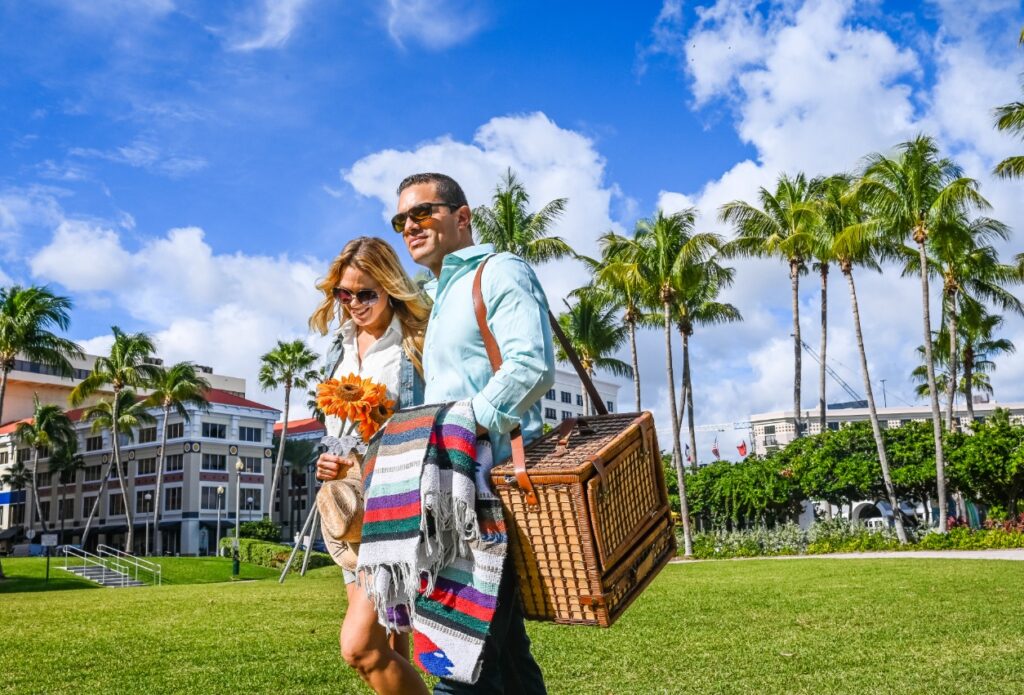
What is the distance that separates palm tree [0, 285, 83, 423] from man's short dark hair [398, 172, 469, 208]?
1345 inches

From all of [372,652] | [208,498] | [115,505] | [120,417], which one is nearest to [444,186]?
[372,652]

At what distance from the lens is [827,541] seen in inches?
1206

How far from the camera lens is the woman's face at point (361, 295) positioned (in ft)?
11.1

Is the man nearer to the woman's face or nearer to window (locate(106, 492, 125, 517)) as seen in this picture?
the woman's face

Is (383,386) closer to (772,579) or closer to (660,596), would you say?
(660,596)

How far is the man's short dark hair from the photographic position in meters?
2.94

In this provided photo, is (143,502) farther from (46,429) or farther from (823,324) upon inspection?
(823,324)

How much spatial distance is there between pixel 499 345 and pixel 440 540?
0.56m

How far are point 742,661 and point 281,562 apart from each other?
3671cm

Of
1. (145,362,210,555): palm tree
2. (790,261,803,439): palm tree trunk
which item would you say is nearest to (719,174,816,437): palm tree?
(790,261,803,439): palm tree trunk

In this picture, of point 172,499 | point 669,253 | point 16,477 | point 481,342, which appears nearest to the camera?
point 481,342

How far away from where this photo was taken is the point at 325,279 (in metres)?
3.49

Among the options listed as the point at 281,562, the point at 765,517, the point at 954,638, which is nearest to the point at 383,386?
the point at 954,638

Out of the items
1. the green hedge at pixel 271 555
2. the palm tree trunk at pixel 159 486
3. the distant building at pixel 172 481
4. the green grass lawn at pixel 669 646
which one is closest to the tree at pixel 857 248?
the green grass lawn at pixel 669 646
